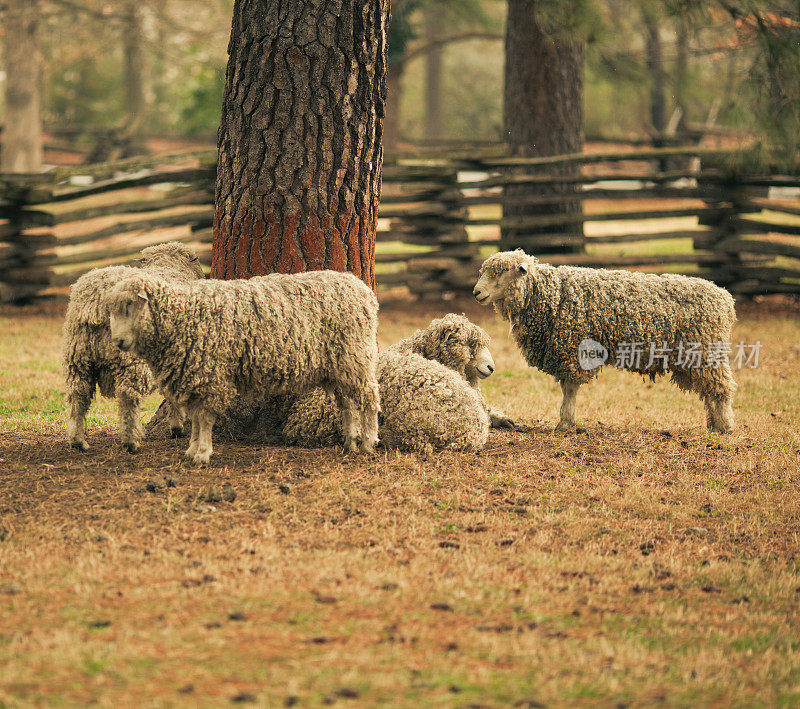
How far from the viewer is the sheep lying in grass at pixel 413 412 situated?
630 centimetres

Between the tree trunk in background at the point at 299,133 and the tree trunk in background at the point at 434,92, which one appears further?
the tree trunk in background at the point at 434,92

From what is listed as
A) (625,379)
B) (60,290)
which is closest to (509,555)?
(625,379)

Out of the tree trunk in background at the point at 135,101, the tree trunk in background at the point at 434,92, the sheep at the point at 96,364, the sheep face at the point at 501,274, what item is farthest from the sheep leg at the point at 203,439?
the tree trunk in background at the point at 434,92

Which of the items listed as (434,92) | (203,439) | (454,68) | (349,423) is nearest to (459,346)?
(349,423)

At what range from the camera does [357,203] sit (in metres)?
6.59

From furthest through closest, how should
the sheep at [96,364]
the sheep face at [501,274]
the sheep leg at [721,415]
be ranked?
the sheep leg at [721,415]
the sheep face at [501,274]
the sheep at [96,364]

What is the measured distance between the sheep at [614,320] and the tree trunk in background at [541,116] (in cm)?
657

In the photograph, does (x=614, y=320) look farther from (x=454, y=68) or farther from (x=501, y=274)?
(x=454, y=68)

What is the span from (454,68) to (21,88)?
95.7 ft

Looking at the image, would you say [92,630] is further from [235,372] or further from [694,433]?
[694,433]

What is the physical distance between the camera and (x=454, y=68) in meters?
46.7

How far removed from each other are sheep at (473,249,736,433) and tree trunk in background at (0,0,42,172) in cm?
1663

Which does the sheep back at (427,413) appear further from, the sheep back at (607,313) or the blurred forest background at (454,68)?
the blurred forest background at (454,68)

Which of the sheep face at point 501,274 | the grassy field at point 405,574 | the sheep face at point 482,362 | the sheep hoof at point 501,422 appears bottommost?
the grassy field at point 405,574
